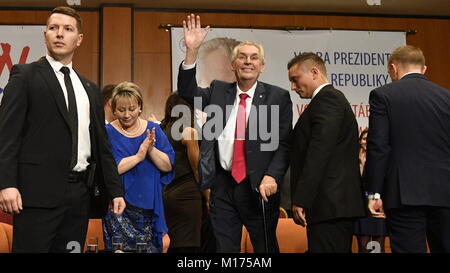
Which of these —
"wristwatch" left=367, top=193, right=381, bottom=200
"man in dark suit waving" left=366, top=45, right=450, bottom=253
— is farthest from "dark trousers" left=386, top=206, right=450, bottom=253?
"wristwatch" left=367, top=193, right=381, bottom=200

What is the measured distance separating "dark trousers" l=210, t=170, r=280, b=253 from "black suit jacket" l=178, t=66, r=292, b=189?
0.25ft

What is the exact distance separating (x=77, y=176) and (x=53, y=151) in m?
0.16

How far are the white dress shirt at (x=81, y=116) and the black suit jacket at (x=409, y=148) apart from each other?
150 cm

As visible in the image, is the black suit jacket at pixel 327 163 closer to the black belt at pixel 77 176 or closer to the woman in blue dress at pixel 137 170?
the woman in blue dress at pixel 137 170

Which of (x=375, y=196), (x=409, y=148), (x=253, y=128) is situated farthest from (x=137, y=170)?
(x=409, y=148)

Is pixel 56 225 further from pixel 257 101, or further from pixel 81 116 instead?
pixel 257 101

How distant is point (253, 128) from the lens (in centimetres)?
346

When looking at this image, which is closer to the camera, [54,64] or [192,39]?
[54,64]

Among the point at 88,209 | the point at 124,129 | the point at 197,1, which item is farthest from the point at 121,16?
the point at 88,209

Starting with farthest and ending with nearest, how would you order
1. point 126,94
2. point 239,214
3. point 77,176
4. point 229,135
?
point 126,94
point 229,135
point 239,214
point 77,176

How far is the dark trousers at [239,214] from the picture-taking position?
11.1 feet

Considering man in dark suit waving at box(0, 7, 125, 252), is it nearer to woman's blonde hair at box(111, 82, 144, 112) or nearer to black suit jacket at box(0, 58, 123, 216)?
black suit jacket at box(0, 58, 123, 216)

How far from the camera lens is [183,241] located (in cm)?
404
